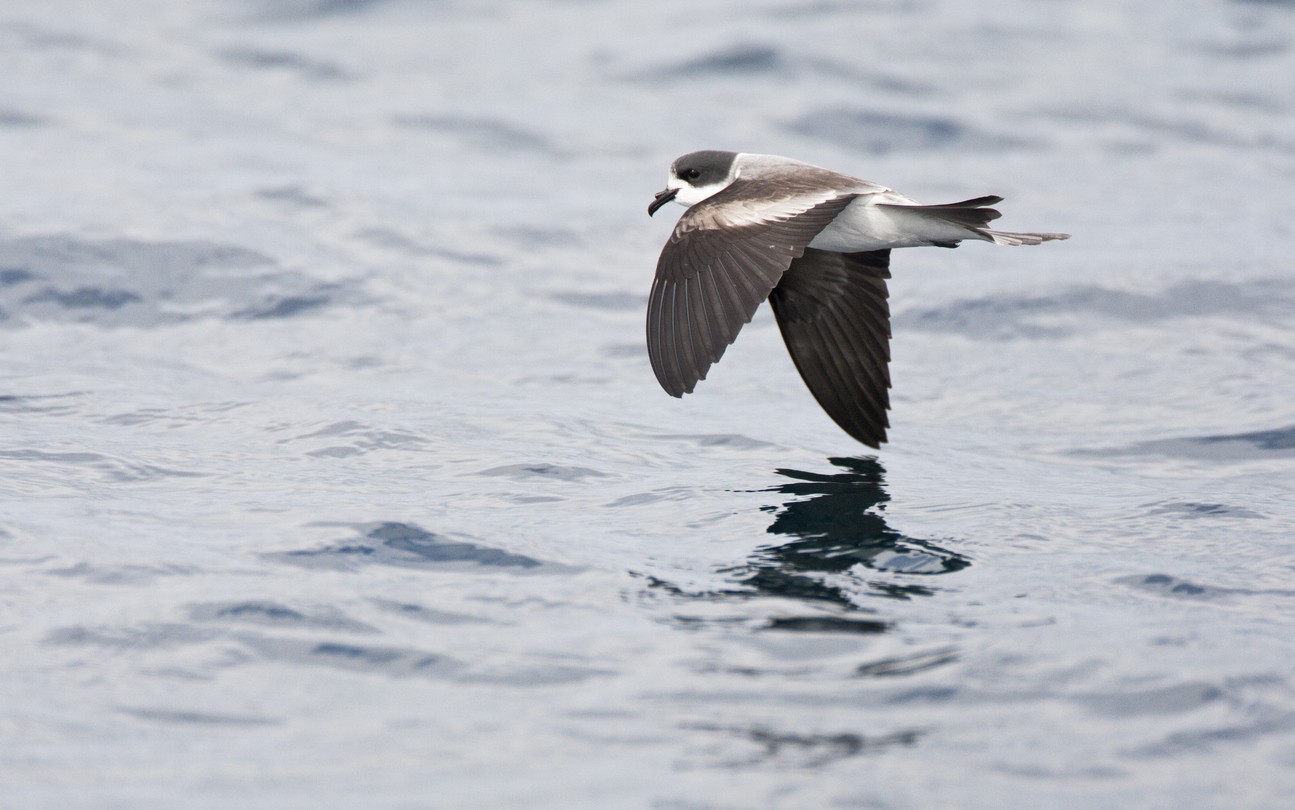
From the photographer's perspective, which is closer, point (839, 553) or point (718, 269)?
point (839, 553)

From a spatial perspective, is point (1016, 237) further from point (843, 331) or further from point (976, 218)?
point (843, 331)

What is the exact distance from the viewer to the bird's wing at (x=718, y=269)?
18.6 ft

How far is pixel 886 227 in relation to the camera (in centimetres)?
643

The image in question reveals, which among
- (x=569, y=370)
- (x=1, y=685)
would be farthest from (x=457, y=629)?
(x=569, y=370)

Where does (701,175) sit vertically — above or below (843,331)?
above

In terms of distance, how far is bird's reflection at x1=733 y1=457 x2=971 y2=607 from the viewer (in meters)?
5.05

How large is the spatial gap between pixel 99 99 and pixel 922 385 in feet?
28.0

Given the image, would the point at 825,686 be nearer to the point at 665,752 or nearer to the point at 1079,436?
the point at 665,752

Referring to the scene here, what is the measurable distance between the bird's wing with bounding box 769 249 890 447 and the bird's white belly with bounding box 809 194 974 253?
43 centimetres

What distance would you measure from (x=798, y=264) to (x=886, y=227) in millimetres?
765

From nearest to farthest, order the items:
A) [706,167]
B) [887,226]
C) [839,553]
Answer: [839,553] → [887,226] → [706,167]

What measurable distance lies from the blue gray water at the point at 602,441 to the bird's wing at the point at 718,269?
0.72 metres

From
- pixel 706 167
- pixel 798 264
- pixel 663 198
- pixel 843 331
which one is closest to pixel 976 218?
pixel 843 331

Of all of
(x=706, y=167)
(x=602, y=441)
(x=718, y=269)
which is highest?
(x=706, y=167)
